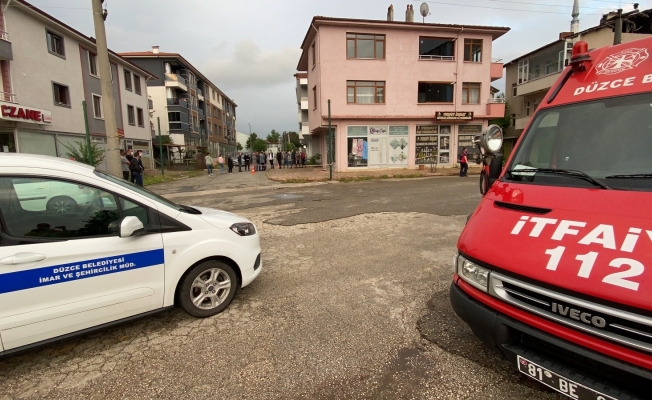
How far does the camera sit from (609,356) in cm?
163

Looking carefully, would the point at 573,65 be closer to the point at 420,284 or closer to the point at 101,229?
the point at 420,284

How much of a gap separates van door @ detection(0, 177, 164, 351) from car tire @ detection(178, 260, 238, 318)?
27cm

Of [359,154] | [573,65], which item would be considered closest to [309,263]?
[573,65]

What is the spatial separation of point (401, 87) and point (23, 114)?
20.7 metres

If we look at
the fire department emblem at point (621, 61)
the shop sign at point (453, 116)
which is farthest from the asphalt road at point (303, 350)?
the shop sign at point (453, 116)

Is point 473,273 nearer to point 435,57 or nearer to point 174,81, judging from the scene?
point 435,57

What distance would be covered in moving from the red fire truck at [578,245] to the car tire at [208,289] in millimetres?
2255

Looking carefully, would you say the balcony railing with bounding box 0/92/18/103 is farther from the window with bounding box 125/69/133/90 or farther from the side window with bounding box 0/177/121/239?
the side window with bounding box 0/177/121/239

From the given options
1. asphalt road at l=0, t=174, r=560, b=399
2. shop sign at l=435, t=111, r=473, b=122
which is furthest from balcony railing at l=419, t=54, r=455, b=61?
asphalt road at l=0, t=174, r=560, b=399

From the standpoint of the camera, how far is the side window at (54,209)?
101 inches

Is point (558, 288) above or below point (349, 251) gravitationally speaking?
above

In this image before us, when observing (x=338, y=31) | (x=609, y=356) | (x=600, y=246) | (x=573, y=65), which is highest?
(x=338, y=31)

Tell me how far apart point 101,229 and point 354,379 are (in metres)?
2.44

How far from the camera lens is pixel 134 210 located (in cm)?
303
